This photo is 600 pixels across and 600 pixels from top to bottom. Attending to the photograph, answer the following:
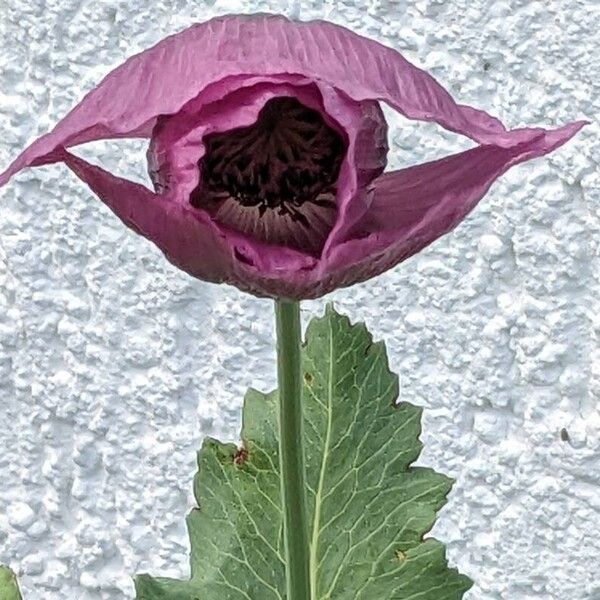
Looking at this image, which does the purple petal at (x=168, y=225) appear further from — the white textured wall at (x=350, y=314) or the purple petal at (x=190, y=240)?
the white textured wall at (x=350, y=314)

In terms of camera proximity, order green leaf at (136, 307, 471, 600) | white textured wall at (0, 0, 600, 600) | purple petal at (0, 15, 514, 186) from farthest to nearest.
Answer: white textured wall at (0, 0, 600, 600) → green leaf at (136, 307, 471, 600) → purple petal at (0, 15, 514, 186)

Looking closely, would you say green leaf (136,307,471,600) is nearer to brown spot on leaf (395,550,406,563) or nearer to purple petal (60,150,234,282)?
brown spot on leaf (395,550,406,563)

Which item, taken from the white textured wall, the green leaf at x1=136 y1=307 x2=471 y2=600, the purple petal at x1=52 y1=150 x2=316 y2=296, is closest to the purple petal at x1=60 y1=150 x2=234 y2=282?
the purple petal at x1=52 y1=150 x2=316 y2=296

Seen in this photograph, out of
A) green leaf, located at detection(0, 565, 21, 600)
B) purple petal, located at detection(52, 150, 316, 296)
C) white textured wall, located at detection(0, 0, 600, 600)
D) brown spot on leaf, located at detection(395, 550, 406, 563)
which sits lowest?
green leaf, located at detection(0, 565, 21, 600)

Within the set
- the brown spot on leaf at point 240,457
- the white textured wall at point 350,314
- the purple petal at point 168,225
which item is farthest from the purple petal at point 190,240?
the white textured wall at point 350,314

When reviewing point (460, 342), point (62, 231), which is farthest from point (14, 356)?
point (460, 342)

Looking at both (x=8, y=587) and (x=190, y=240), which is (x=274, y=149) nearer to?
(x=190, y=240)

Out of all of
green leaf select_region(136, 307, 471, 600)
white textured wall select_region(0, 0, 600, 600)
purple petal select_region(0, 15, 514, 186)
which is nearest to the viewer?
purple petal select_region(0, 15, 514, 186)
